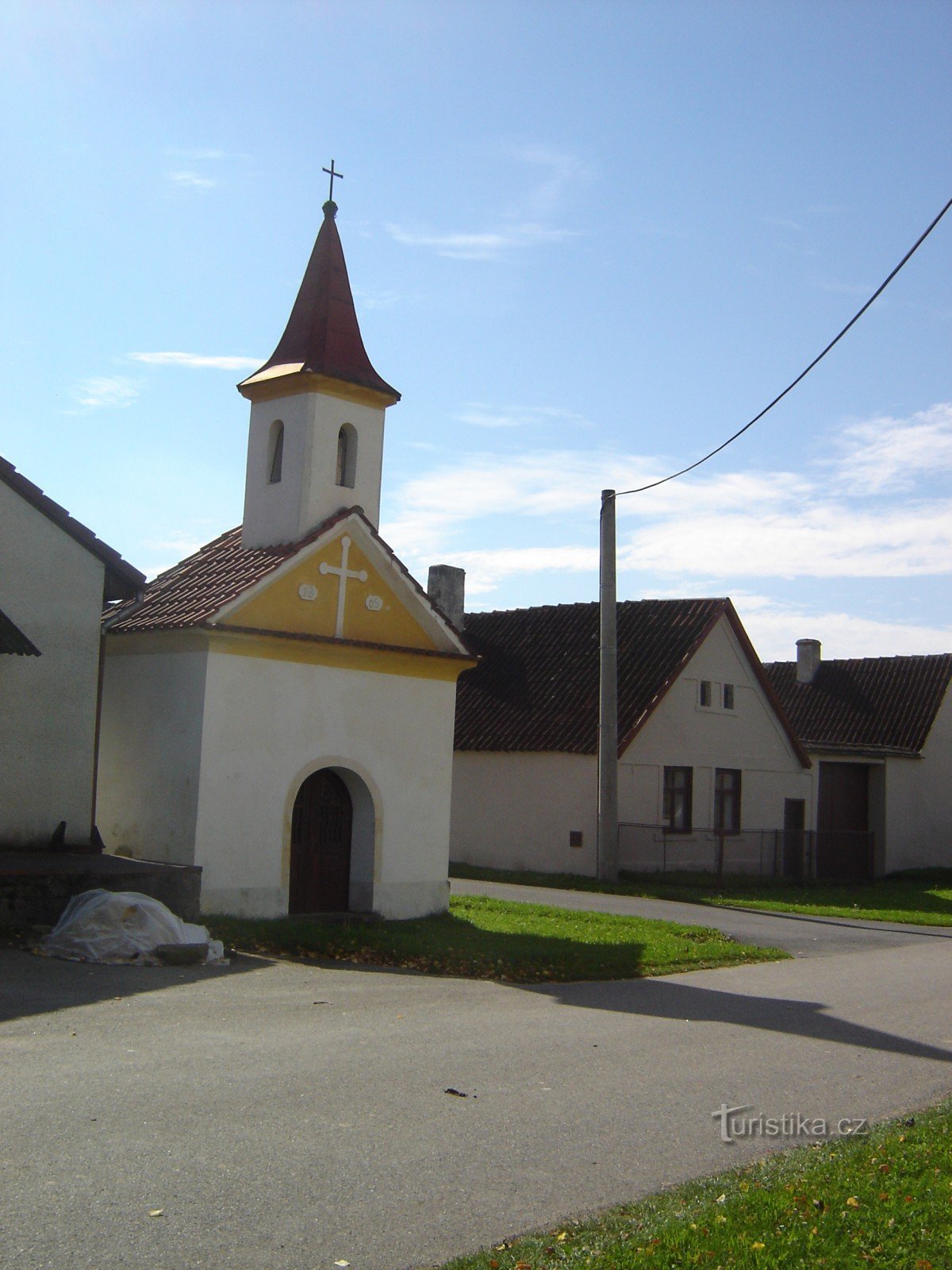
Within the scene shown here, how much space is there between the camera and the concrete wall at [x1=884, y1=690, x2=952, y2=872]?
117 feet

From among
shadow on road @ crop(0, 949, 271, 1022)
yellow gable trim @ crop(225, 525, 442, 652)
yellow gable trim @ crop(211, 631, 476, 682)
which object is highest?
yellow gable trim @ crop(225, 525, 442, 652)

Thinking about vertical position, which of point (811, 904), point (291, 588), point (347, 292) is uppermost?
Result: point (347, 292)

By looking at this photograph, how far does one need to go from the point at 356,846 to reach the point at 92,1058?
10.1 m

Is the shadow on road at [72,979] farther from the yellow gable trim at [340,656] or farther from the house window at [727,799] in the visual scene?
the house window at [727,799]

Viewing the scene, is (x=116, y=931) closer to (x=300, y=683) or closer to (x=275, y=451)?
(x=300, y=683)

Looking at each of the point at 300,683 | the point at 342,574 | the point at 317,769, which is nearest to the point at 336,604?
the point at 342,574

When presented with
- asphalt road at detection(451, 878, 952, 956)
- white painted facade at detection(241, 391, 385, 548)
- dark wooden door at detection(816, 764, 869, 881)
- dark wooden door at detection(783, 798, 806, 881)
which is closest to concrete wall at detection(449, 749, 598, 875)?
asphalt road at detection(451, 878, 952, 956)

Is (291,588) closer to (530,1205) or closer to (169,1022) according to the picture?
(169,1022)

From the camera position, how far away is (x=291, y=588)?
17.4 m

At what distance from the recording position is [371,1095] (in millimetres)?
7555

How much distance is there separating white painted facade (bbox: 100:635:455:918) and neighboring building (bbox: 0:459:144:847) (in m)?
1.07

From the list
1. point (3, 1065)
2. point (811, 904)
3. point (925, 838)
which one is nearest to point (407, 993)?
point (3, 1065)

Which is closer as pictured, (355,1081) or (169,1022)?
(355,1081)

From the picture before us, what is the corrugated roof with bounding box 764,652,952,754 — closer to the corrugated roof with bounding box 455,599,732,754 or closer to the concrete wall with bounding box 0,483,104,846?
the corrugated roof with bounding box 455,599,732,754
